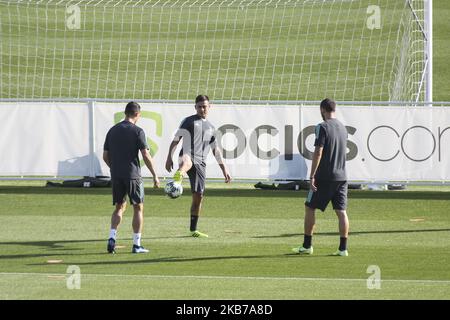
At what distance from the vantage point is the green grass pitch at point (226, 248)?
11266 mm

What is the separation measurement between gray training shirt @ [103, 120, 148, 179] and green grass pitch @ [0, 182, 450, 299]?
3.61ft

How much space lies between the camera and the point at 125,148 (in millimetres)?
13547

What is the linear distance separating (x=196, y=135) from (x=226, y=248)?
2.02 m

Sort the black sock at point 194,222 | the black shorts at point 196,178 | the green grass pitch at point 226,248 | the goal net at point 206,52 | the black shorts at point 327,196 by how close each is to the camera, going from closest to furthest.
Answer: the green grass pitch at point 226,248
the black shorts at point 327,196
the black sock at point 194,222
the black shorts at point 196,178
the goal net at point 206,52

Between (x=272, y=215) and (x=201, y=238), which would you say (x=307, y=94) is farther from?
(x=201, y=238)

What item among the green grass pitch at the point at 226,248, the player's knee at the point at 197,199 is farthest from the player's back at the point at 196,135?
the green grass pitch at the point at 226,248

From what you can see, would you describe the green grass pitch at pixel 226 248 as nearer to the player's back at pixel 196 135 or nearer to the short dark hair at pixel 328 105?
the player's back at pixel 196 135

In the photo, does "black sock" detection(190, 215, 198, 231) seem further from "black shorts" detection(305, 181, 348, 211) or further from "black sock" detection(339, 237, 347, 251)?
"black sock" detection(339, 237, 347, 251)

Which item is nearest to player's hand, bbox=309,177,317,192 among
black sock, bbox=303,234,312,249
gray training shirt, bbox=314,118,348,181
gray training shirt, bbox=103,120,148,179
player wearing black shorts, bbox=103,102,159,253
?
gray training shirt, bbox=314,118,348,181

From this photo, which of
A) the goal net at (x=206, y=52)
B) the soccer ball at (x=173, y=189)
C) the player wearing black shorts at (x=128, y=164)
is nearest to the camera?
the player wearing black shorts at (x=128, y=164)

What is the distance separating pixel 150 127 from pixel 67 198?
2.37 metres
